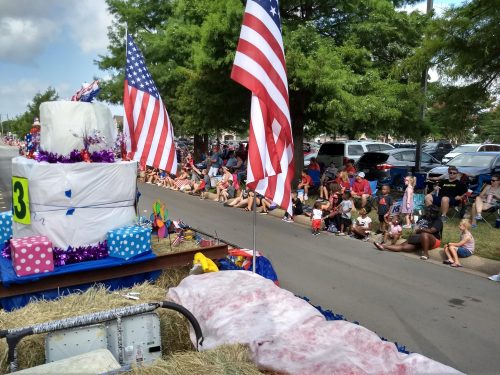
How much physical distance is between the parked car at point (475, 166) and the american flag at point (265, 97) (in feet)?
33.9

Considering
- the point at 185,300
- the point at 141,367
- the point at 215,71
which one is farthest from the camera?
the point at 215,71

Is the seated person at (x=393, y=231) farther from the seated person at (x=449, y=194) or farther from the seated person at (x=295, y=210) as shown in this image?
the seated person at (x=295, y=210)

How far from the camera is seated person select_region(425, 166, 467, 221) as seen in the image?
11.7 meters

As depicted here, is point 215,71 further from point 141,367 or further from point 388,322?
point 141,367

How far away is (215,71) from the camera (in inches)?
627

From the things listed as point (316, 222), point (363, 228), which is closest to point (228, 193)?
point (316, 222)

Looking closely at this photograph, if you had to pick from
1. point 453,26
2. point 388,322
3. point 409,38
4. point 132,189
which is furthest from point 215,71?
point 388,322

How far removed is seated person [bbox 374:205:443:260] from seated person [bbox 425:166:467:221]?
2.18 meters

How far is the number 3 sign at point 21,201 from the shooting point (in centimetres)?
532

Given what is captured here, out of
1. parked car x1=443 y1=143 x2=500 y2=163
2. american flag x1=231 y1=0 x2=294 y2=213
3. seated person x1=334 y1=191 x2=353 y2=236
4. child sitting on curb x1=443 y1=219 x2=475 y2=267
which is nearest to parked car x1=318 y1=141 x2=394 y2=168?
parked car x1=443 y1=143 x2=500 y2=163

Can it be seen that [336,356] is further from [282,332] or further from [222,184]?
[222,184]

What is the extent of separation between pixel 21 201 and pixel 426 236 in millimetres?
7439

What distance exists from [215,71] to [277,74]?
36.7ft

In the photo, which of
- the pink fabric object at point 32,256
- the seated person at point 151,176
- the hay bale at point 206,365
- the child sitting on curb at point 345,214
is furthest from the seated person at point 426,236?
the seated person at point 151,176
